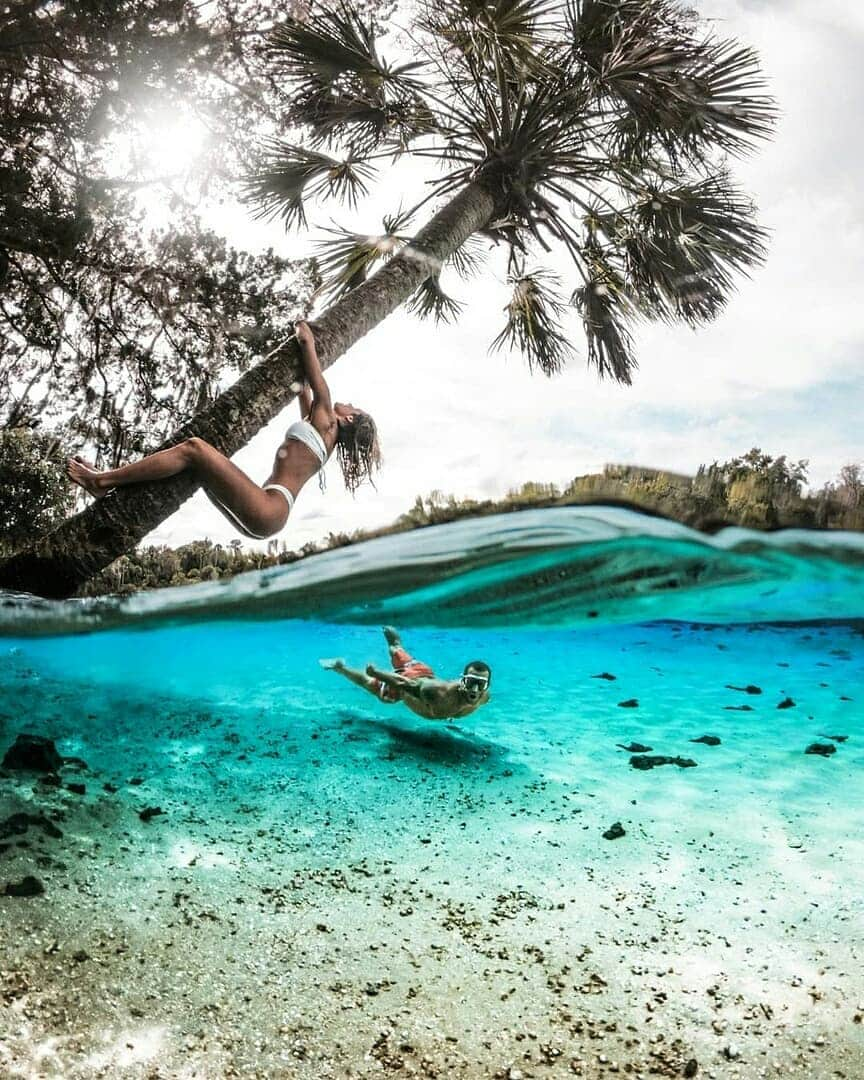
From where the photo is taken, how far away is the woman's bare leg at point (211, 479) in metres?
4.98

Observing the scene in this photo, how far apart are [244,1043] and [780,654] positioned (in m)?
6.98

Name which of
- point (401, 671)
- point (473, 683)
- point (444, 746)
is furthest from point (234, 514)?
point (401, 671)

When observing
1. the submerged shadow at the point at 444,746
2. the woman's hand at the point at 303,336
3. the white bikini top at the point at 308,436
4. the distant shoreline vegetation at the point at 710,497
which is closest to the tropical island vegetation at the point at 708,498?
the distant shoreline vegetation at the point at 710,497

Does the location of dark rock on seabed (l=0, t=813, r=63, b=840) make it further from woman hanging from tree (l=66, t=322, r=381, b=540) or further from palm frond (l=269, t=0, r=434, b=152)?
palm frond (l=269, t=0, r=434, b=152)

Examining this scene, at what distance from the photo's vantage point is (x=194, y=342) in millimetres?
10172

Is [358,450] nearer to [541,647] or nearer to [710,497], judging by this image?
[710,497]

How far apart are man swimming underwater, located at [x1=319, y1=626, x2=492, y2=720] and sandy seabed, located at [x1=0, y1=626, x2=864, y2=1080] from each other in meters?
0.26

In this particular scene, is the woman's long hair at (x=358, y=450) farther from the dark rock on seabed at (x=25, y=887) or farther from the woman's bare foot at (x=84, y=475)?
the dark rock on seabed at (x=25, y=887)

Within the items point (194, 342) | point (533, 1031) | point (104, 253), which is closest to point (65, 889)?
point (533, 1031)

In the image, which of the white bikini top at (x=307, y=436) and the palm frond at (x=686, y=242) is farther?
the palm frond at (x=686, y=242)

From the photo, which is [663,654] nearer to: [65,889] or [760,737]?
[760,737]

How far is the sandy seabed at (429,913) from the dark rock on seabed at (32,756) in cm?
19

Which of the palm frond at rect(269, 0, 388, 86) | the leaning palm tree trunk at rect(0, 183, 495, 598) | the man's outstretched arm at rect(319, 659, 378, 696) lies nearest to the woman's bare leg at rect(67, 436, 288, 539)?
the leaning palm tree trunk at rect(0, 183, 495, 598)

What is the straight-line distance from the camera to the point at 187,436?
5.70 meters
